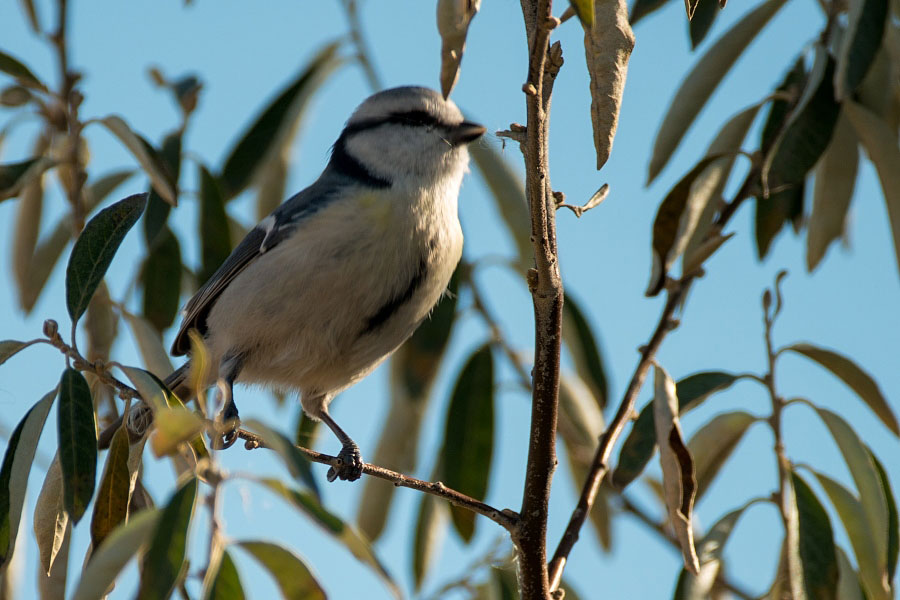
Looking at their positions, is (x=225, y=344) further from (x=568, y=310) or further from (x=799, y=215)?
(x=799, y=215)

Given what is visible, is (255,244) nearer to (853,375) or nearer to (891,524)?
(853,375)

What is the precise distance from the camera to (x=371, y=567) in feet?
3.69

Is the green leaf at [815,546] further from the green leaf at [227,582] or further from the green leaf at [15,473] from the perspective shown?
the green leaf at [15,473]

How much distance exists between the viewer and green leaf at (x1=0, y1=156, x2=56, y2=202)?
1.92 metres

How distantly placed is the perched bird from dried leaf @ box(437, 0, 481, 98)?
98cm

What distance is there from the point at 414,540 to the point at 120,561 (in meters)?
1.74

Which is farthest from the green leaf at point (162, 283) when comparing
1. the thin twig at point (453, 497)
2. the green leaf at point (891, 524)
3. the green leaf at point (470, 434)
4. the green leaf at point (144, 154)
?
the green leaf at point (891, 524)

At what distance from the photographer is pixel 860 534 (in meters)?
1.77

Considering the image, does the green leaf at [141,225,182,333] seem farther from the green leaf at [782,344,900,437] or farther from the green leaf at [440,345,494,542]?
the green leaf at [782,344,900,437]

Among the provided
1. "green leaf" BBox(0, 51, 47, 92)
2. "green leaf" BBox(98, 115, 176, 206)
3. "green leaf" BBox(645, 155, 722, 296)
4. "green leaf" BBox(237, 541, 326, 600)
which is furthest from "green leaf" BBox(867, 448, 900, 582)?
"green leaf" BBox(0, 51, 47, 92)

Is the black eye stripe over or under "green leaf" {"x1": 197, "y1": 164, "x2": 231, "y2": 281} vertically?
over

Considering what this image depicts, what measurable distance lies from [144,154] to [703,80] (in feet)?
3.94

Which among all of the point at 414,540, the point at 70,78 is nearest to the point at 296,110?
the point at 70,78

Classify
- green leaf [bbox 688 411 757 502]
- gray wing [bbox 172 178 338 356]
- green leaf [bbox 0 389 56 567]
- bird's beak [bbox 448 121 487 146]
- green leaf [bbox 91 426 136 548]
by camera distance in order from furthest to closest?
bird's beak [bbox 448 121 487 146], gray wing [bbox 172 178 338 356], green leaf [bbox 688 411 757 502], green leaf [bbox 91 426 136 548], green leaf [bbox 0 389 56 567]
